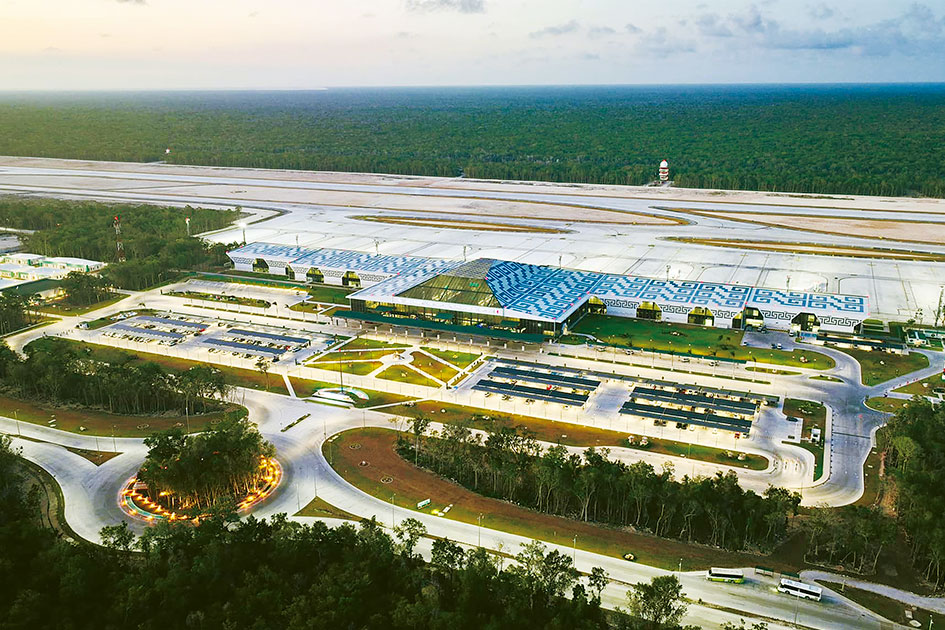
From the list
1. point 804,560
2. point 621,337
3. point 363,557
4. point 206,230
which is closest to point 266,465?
point 363,557

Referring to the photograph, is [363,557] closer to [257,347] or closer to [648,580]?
[648,580]

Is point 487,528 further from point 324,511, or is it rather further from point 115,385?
point 115,385

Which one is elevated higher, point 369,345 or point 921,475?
point 369,345

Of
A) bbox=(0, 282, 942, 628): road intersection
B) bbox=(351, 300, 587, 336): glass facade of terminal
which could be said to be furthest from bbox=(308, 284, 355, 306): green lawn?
bbox=(0, 282, 942, 628): road intersection

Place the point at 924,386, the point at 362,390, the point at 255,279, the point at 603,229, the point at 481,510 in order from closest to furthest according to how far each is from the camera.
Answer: the point at 481,510 < the point at 362,390 < the point at 924,386 < the point at 255,279 < the point at 603,229

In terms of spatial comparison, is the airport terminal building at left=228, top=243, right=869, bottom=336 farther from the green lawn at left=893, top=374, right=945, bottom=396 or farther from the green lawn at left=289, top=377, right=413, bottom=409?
the green lawn at left=289, top=377, right=413, bottom=409

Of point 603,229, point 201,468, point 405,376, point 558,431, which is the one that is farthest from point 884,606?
point 603,229
